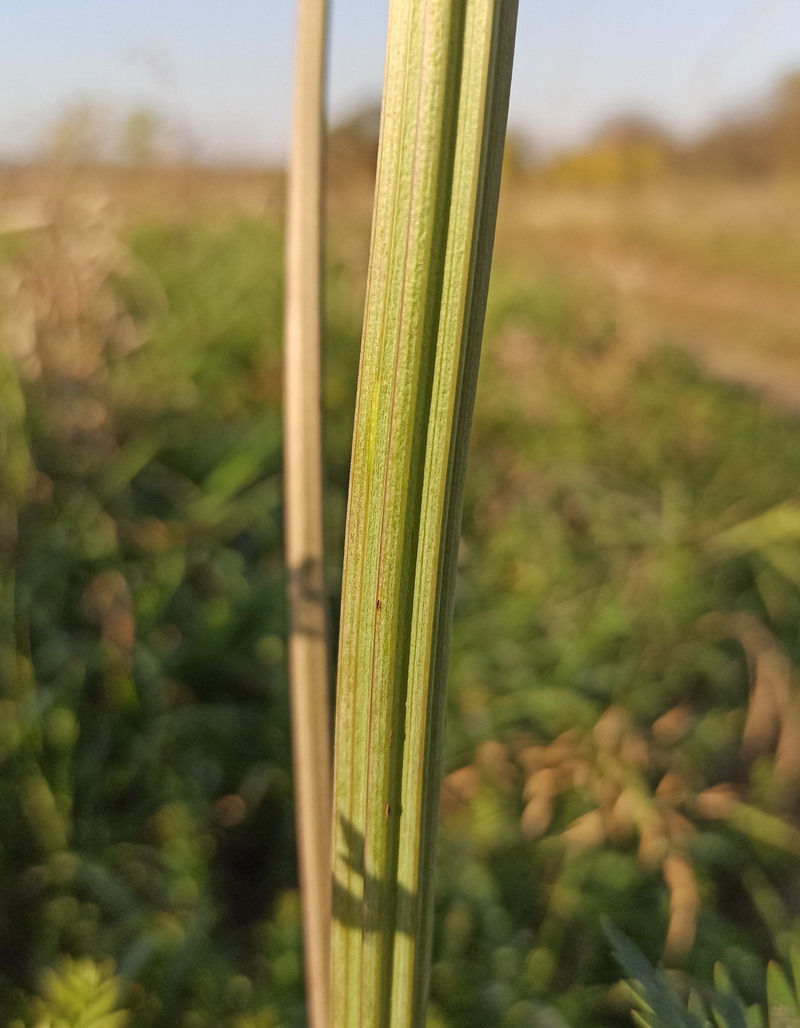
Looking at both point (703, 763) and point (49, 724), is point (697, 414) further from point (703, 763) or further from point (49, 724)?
point (49, 724)

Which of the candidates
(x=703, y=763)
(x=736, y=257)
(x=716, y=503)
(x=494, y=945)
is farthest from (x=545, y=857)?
(x=736, y=257)

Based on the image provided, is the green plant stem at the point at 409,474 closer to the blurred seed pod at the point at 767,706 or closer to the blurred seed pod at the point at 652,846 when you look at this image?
the blurred seed pod at the point at 652,846

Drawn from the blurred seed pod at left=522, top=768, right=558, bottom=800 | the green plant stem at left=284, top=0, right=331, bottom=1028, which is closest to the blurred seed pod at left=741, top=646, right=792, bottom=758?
the blurred seed pod at left=522, top=768, right=558, bottom=800

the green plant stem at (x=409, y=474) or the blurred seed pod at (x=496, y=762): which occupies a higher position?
the green plant stem at (x=409, y=474)

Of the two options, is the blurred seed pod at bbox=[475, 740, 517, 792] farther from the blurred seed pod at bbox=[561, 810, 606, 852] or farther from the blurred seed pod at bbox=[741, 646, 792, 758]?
the blurred seed pod at bbox=[741, 646, 792, 758]

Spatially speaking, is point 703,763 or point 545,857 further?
point 703,763

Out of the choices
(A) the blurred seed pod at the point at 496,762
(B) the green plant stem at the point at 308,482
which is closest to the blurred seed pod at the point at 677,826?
(A) the blurred seed pod at the point at 496,762
